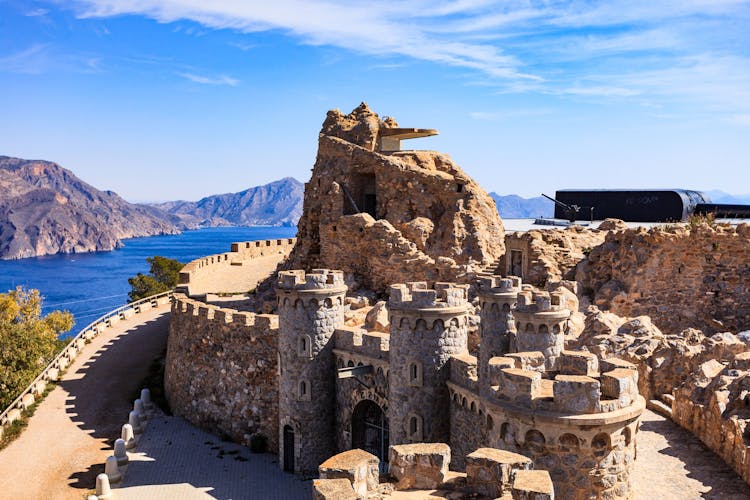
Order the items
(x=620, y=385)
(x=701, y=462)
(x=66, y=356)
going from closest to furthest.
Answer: (x=620, y=385) < (x=701, y=462) < (x=66, y=356)

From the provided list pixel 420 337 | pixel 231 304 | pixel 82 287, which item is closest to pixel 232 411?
pixel 231 304

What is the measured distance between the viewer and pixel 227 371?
1008 inches

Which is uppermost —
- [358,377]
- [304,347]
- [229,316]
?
[229,316]

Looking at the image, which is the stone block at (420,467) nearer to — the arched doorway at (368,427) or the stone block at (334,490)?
the stone block at (334,490)

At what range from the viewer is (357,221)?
1146 inches

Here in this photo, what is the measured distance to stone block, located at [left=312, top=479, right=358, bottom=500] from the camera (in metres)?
7.09

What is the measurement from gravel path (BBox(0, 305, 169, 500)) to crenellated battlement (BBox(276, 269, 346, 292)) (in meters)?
9.31

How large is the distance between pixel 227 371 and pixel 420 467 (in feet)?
60.5

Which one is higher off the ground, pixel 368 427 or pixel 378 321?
pixel 378 321

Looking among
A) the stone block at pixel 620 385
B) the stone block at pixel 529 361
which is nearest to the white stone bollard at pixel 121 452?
the stone block at pixel 529 361

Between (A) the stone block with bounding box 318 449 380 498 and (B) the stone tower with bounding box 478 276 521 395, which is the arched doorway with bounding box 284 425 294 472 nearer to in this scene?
(B) the stone tower with bounding box 478 276 521 395

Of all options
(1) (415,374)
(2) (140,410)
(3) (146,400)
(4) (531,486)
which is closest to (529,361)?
(1) (415,374)

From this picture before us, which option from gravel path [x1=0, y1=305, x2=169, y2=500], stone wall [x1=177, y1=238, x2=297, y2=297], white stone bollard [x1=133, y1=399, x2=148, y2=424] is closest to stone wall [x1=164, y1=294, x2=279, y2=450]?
white stone bollard [x1=133, y1=399, x2=148, y2=424]

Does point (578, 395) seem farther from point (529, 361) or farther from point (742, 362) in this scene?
point (742, 362)
